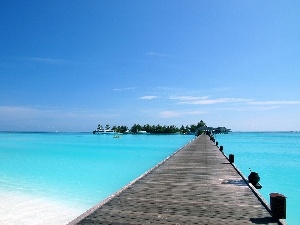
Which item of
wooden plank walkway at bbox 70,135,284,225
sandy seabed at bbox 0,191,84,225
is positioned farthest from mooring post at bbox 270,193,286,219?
sandy seabed at bbox 0,191,84,225

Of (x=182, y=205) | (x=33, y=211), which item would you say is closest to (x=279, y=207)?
(x=182, y=205)

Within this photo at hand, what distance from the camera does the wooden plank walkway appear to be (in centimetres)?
593

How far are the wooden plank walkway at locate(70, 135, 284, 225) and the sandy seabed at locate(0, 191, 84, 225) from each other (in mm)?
3887

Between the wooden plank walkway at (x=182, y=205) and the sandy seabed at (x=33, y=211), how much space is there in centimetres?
389

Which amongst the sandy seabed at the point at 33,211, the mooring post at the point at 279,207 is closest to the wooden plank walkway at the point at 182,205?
the mooring post at the point at 279,207

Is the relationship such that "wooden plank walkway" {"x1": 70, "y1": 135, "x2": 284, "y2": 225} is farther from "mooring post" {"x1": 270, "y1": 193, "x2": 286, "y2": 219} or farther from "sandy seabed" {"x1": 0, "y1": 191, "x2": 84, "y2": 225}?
"sandy seabed" {"x1": 0, "y1": 191, "x2": 84, "y2": 225}

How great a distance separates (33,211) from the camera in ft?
39.9

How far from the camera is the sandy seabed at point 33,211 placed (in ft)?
35.4

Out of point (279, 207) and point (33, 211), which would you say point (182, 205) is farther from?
point (33, 211)

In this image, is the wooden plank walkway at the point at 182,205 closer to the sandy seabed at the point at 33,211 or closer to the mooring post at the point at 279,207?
the mooring post at the point at 279,207

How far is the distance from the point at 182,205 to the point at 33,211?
8073 mm

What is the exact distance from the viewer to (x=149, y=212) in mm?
6441

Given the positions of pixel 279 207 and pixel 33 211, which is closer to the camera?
pixel 279 207

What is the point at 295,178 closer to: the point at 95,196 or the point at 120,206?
the point at 95,196
